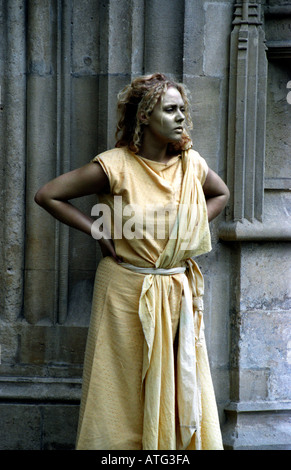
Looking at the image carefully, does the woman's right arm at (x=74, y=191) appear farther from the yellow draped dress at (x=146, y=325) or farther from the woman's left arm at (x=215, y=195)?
the woman's left arm at (x=215, y=195)

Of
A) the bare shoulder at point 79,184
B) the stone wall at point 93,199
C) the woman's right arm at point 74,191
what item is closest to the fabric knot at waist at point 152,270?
the woman's right arm at point 74,191

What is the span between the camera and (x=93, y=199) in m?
4.09

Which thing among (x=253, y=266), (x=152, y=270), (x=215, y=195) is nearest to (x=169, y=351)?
(x=152, y=270)

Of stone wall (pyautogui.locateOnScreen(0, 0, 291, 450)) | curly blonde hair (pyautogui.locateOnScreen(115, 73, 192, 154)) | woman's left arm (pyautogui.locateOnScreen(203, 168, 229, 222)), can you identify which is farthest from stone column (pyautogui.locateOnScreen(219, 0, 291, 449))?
curly blonde hair (pyautogui.locateOnScreen(115, 73, 192, 154))

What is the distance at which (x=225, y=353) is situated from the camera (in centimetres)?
405

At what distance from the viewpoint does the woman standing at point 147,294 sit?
325 cm

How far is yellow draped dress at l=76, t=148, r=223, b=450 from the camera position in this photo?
3248 mm

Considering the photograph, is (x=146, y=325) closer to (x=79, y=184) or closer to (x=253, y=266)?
(x=79, y=184)

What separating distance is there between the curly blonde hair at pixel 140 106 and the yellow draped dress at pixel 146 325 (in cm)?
11

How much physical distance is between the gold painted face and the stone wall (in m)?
0.69

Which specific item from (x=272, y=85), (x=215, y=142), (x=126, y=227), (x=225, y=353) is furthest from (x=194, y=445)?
(x=272, y=85)

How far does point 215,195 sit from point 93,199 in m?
0.80

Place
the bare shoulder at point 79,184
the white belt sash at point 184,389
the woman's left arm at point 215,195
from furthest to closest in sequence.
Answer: the woman's left arm at point 215,195, the bare shoulder at point 79,184, the white belt sash at point 184,389

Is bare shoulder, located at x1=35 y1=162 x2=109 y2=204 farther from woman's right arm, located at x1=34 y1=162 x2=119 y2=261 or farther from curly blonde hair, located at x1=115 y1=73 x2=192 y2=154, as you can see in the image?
curly blonde hair, located at x1=115 y1=73 x2=192 y2=154
